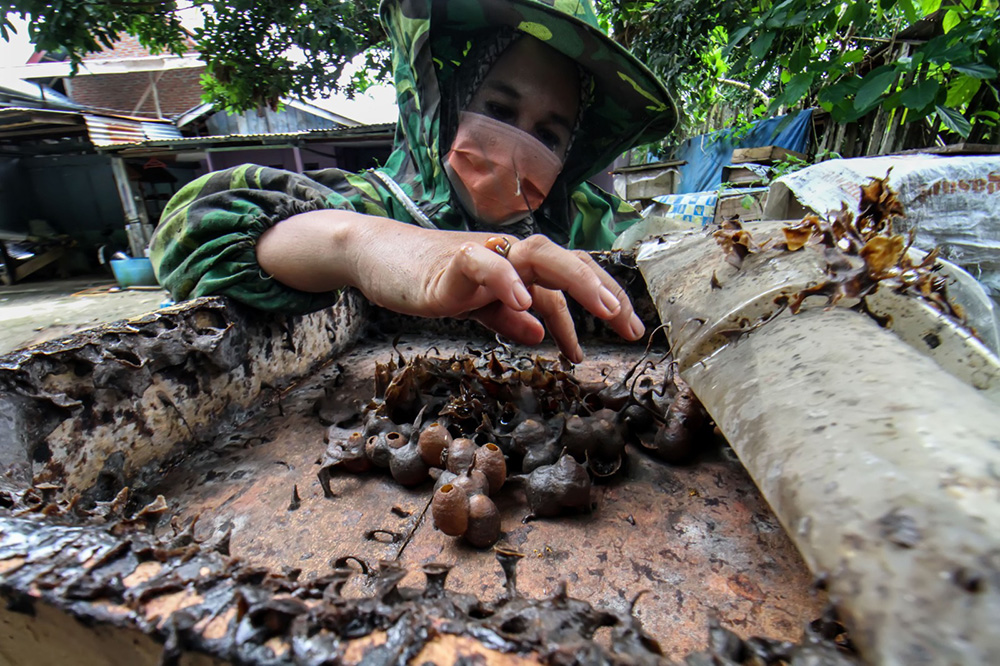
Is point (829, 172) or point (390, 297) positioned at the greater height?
point (829, 172)

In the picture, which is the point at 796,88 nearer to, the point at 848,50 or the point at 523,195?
the point at 848,50

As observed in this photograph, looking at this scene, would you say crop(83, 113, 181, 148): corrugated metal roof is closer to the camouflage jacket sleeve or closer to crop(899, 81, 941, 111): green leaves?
the camouflage jacket sleeve

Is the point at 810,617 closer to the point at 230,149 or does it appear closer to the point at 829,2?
the point at 829,2

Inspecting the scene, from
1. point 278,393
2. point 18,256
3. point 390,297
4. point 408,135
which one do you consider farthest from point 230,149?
point 390,297

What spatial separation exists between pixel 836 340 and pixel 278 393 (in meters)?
1.22

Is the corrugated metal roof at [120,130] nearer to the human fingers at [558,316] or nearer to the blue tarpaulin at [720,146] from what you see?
the blue tarpaulin at [720,146]

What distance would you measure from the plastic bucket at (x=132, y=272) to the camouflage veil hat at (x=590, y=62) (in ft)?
21.6

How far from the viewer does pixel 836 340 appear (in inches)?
22.7

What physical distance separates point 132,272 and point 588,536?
25.4 feet

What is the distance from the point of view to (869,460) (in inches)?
16.3

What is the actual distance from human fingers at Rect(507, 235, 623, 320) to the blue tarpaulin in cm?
471

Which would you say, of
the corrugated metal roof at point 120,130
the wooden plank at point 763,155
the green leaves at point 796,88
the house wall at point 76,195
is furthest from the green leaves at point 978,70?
the house wall at point 76,195

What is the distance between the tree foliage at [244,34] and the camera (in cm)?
330

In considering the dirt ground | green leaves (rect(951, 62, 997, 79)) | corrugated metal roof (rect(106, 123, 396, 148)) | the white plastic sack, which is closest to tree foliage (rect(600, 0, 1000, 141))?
green leaves (rect(951, 62, 997, 79))
